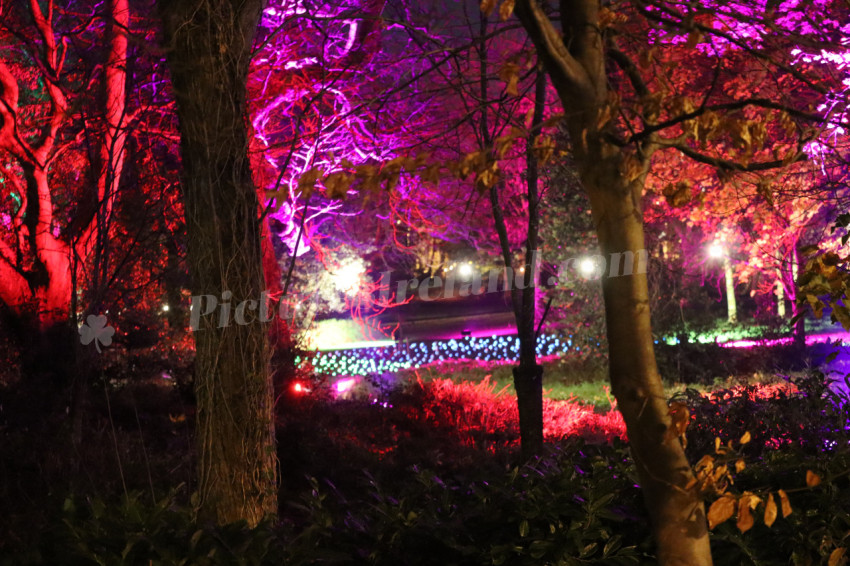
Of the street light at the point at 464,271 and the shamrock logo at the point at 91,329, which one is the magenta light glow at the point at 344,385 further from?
the street light at the point at 464,271

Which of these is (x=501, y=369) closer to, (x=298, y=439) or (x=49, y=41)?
(x=298, y=439)

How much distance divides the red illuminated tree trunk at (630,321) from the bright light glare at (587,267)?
13032 millimetres

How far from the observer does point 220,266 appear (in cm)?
386

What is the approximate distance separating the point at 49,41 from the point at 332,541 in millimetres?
7036

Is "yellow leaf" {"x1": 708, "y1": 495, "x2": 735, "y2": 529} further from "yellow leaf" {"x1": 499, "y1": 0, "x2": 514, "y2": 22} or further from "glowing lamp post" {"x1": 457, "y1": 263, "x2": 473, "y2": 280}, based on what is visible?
"glowing lamp post" {"x1": 457, "y1": 263, "x2": 473, "y2": 280}

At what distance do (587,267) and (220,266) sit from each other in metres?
12.5

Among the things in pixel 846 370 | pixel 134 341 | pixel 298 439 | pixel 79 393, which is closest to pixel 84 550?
pixel 79 393

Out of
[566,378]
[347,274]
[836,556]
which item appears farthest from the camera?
[347,274]

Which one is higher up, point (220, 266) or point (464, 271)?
point (464, 271)

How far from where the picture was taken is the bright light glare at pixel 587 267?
1531cm

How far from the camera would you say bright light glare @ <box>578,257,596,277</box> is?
15309mm

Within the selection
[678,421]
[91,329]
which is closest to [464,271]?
[91,329]

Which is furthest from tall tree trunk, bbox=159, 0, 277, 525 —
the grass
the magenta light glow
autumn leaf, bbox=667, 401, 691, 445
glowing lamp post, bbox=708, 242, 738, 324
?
glowing lamp post, bbox=708, 242, 738, 324

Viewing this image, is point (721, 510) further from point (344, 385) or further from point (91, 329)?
point (344, 385)
